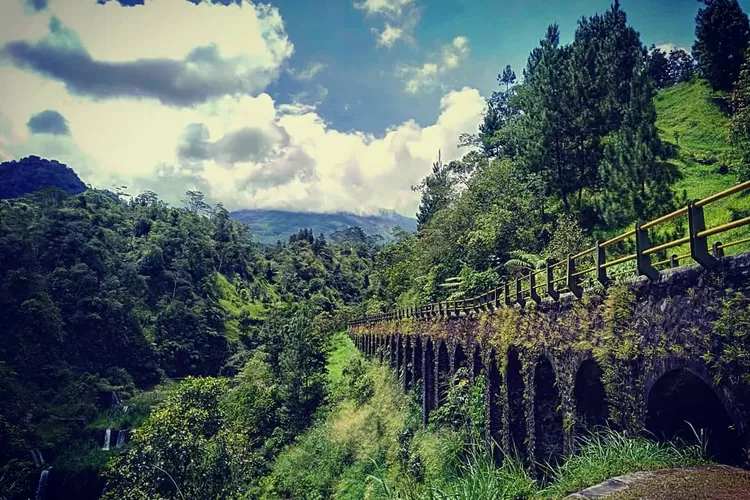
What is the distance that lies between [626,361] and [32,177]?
164 meters

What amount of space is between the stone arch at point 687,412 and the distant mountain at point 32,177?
14975cm

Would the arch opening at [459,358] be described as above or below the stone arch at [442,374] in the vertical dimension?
above

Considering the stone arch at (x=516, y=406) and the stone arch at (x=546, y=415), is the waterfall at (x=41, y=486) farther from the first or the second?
the stone arch at (x=546, y=415)

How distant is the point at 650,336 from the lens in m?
6.36

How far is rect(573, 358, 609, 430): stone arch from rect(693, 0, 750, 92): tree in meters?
32.5

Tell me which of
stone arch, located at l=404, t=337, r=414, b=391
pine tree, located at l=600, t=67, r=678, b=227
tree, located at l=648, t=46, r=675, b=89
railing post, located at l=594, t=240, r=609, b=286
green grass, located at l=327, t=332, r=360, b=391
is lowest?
green grass, located at l=327, t=332, r=360, b=391

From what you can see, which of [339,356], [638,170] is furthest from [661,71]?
[339,356]

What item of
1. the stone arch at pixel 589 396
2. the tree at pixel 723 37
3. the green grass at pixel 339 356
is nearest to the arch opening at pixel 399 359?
the green grass at pixel 339 356

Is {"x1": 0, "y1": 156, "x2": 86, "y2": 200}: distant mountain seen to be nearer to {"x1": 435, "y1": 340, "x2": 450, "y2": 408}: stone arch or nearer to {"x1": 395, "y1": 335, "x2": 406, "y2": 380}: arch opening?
{"x1": 395, "y1": 335, "x2": 406, "y2": 380}: arch opening

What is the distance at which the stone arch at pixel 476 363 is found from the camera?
44.0 ft

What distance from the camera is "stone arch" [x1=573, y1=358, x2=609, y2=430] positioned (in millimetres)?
8148

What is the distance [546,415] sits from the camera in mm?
9766

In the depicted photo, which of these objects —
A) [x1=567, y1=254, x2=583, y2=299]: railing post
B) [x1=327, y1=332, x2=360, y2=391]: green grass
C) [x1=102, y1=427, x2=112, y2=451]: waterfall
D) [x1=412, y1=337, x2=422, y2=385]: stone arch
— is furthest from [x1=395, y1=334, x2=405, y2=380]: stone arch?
[x1=102, y1=427, x2=112, y2=451]: waterfall

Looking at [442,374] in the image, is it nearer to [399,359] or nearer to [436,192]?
[399,359]
